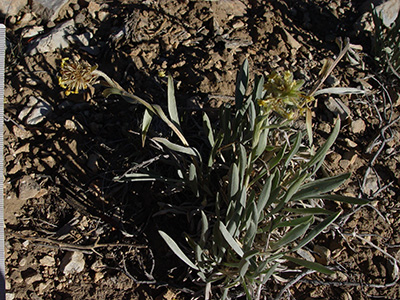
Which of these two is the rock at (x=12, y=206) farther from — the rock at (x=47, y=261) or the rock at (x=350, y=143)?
the rock at (x=350, y=143)

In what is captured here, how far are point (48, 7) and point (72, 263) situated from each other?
187 cm

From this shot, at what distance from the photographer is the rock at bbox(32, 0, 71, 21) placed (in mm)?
2760

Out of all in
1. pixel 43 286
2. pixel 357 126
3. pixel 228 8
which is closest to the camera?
pixel 43 286

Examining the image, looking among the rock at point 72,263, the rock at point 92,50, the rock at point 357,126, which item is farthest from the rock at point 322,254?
the rock at point 92,50

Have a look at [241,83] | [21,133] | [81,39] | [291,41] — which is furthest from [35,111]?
[291,41]

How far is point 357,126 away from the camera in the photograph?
2.56m

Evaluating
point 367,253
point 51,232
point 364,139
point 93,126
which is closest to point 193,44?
point 93,126

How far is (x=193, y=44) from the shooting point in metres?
2.69

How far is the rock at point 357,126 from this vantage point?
8.39ft

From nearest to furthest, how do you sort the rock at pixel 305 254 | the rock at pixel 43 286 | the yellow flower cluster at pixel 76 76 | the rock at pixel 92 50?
the yellow flower cluster at pixel 76 76 < the rock at pixel 43 286 < the rock at pixel 305 254 < the rock at pixel 92 50

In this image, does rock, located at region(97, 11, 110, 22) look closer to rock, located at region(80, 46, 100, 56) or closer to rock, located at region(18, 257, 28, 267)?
rock, located at region(80, 46, 100, 56)

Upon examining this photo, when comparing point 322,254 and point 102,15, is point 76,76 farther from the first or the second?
point 322,254

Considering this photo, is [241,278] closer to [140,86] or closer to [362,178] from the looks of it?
[362,178]

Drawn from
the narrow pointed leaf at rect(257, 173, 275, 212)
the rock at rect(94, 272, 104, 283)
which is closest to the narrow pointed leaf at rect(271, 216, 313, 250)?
the narrow pointed leaf at rect(257, 173, 275, 212)
